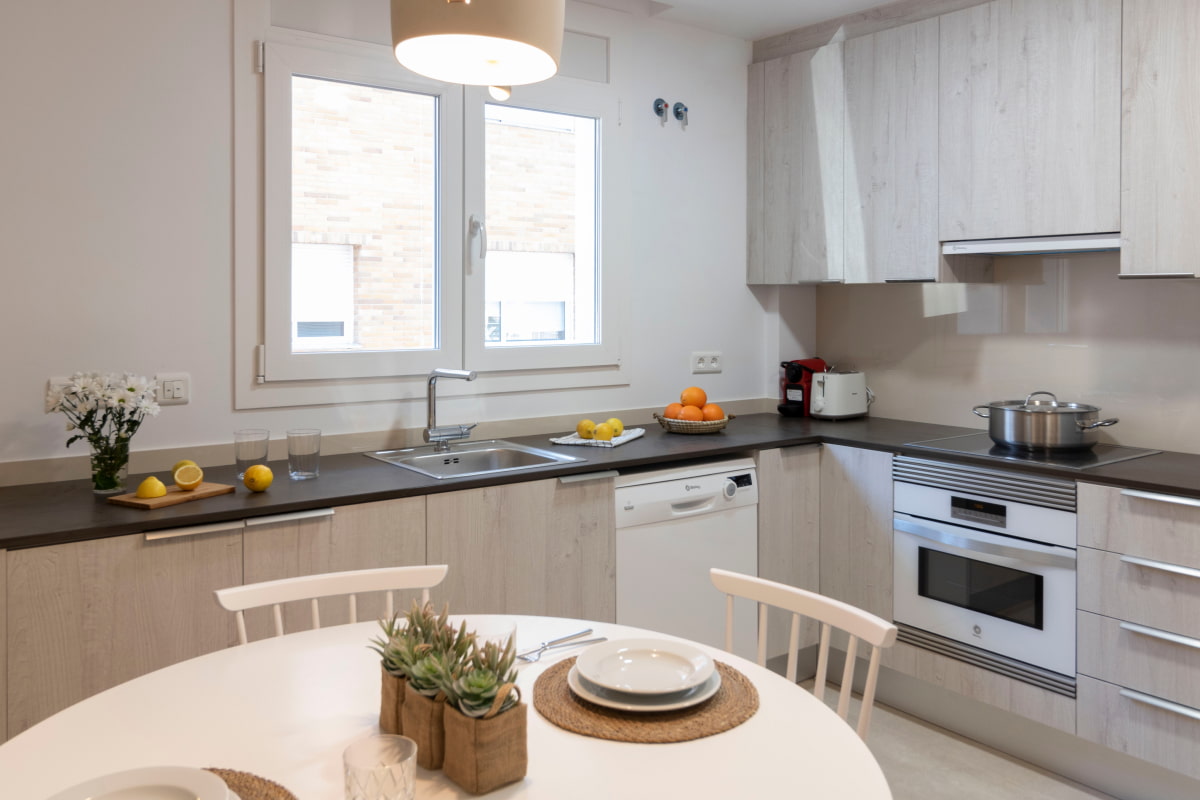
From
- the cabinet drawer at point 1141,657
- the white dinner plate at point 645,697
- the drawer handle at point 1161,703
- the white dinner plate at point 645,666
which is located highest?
the white dinner plate at point 645,666

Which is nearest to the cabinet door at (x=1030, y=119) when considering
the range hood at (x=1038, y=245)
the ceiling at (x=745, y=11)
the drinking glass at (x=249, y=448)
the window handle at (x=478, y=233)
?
the range hood at (x=1038, y=245)

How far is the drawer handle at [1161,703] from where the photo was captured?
2371 mm

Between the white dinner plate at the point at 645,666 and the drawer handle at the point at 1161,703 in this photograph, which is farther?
the drawer handle at the point at 1161,703

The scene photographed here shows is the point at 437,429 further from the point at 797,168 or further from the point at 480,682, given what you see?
the point at 480,682

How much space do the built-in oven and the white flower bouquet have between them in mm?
2286

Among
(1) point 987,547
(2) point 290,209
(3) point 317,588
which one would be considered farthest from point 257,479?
(1) point 987,547

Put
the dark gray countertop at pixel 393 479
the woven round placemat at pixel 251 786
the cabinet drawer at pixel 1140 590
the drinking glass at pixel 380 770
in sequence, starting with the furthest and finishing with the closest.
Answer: the cabinet drawer at pixel 1140 590
the dark gray countertop at pixel 393 479
the woven round placemat at pixel 251 786
the drinking glass at pixel 380 770

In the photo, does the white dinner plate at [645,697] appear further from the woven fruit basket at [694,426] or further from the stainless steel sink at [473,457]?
the woven fruit basket at [694,426]

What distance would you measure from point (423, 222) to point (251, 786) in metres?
2.17

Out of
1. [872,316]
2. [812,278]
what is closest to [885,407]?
[872,316]

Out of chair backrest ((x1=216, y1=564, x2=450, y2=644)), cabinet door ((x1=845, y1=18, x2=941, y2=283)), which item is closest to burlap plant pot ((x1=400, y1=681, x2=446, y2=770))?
chair backrest ((x1=216, y1=564, x2=450, y2=644))

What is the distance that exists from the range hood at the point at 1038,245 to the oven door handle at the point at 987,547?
36.2 inches

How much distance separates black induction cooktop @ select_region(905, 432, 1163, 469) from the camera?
2.71 m

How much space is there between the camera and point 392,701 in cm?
120
